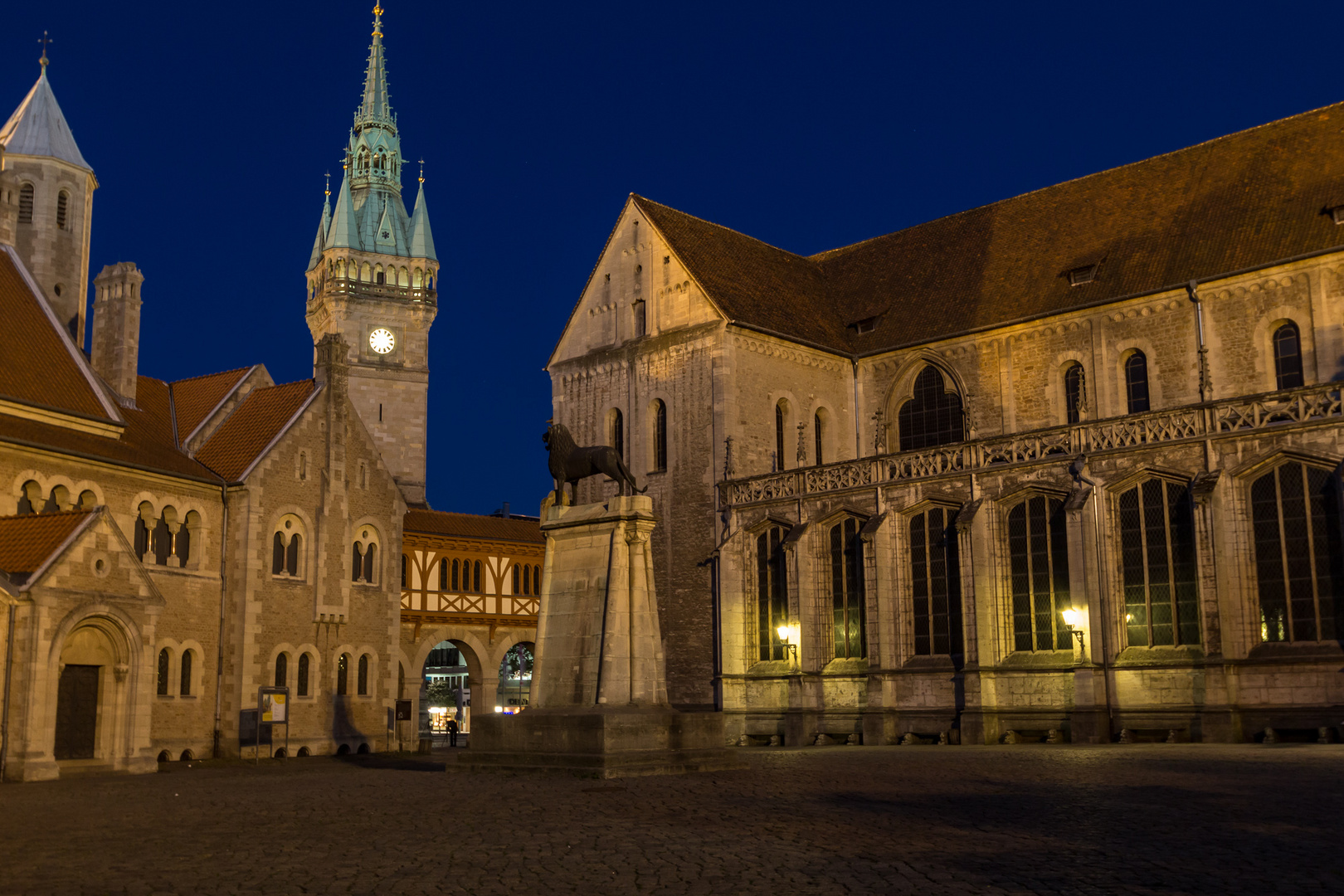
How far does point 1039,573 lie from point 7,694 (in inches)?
953

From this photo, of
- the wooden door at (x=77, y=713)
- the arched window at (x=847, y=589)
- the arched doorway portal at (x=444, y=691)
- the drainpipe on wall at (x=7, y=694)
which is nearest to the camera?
the drainpipe on wall at (x=7, y=694)

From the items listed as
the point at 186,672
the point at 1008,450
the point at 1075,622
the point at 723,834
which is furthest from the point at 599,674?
the point at 186,672

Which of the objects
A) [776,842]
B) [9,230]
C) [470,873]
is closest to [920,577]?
[776,842]

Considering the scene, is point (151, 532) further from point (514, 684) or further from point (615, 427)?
point (514, 684)

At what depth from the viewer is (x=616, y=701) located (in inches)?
856

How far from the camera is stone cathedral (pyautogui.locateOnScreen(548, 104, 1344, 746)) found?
28.6 metres

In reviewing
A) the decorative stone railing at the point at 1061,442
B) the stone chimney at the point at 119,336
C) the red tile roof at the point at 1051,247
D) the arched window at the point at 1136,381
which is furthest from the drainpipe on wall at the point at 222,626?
the arched window at the point at 1136,381

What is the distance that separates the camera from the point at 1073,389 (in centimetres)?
3822

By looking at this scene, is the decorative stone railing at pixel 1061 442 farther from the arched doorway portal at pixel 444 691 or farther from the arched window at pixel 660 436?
the arched doorway portal at pixel 444 691

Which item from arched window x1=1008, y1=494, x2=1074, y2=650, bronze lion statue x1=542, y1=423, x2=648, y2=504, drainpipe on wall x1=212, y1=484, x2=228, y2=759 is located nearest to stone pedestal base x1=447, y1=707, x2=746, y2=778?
bronze lion statue x1=542, y1=423, x2=648, y2=504

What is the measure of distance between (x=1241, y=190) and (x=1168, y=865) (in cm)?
3153

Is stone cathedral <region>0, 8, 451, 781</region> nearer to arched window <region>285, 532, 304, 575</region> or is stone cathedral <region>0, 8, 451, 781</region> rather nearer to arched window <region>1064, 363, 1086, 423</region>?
arched window <region>285, 532, 304, 575</region>

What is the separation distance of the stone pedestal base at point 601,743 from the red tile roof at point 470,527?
24053 mm

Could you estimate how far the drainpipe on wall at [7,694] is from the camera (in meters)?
Answer: 26.6
